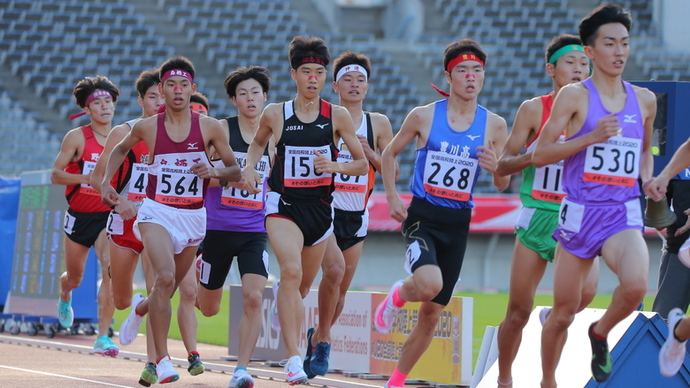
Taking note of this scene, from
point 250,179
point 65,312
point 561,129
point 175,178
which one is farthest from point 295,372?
point 65,312

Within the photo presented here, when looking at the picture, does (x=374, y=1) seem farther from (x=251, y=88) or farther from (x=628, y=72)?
(x=251, y=88)

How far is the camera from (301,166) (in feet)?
25.7

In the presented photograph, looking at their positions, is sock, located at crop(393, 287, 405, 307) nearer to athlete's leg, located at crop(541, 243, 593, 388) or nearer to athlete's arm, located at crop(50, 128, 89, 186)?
athlete's leg, located at crop(541, 243, 593, 388)

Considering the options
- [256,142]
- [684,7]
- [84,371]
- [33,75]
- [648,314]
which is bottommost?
[84,371]

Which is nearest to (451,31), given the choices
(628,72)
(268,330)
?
(628,72)

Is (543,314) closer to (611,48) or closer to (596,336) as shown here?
(596,336)

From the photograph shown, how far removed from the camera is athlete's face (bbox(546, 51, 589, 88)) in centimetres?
740

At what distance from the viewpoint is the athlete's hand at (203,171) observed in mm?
7898

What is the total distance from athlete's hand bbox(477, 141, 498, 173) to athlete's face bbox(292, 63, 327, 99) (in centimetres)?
140

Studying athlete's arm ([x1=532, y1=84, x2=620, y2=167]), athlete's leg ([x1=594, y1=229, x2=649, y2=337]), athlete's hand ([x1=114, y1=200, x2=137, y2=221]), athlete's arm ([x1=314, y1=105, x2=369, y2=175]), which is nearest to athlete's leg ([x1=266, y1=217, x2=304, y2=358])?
athlete's arm ([x1=314, y1=105, x2=369, y2=175])

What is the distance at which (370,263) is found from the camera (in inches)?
1032

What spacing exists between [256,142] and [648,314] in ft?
10.3

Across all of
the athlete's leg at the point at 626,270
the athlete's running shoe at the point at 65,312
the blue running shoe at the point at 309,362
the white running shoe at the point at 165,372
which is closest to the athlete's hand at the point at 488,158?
the athlete's leg at the point at 626,270

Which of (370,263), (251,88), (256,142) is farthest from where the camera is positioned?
(370,263)
